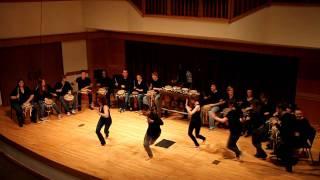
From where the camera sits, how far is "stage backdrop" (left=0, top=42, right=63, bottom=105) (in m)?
12.1

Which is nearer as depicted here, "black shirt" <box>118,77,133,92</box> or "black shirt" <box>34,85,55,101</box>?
"black shirt" <box>34,85,55,101</box>

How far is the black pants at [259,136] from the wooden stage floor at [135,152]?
0.24m

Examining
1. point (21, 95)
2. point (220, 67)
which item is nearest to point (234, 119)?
point (220, 67)

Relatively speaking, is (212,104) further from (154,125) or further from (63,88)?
(63,88)

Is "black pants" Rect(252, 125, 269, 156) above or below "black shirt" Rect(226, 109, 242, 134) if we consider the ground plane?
below

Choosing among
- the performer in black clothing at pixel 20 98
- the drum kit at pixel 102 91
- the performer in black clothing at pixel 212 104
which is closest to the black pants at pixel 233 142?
the performer in black clothing at pixel 212 104

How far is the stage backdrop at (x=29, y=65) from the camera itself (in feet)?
39.7

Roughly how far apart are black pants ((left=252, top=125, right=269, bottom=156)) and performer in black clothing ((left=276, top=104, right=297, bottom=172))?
455 mm

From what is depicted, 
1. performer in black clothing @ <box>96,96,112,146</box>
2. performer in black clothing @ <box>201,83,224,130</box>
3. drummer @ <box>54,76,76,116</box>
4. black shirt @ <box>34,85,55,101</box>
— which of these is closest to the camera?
performer in black clothing @ <box>96,96,112,146</box>

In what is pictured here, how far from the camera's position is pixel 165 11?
1087 cm

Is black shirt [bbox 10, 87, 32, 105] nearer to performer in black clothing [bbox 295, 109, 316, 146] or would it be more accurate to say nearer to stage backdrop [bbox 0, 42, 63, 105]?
stage backdrop [bbox 0, 42, 63, 105]

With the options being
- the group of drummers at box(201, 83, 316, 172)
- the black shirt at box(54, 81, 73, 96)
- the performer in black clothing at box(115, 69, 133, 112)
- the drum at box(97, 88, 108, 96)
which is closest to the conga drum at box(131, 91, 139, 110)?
the performer in black clothing at box(115, 69, 133, 112)

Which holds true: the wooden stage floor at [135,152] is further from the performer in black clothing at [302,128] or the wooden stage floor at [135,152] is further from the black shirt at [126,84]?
the black shirt at [126,84]

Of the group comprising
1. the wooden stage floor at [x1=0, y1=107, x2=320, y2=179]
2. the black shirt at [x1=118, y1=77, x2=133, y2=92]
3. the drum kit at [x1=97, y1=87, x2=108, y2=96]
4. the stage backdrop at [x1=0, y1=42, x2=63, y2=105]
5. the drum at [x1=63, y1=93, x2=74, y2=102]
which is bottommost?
the wooden stage floor at [x1=0, y1=107, x2=320, y2=179]
